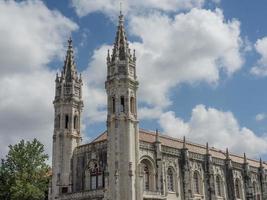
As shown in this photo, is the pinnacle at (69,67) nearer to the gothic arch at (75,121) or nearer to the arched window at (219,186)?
the gothic arch at (75,121)

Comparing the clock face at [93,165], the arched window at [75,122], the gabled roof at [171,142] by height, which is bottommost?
the clock face at [93,165]

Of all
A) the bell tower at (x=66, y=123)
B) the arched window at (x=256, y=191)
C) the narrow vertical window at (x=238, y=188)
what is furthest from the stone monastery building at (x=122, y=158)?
the arched window at (x=256, y=191)

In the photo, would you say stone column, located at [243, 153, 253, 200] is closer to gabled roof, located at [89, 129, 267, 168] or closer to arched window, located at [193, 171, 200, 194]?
gabled roof, located at [89, 129, 267, 168]

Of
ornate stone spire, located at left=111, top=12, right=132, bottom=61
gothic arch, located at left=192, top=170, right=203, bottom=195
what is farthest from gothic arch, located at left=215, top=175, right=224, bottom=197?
ornate stone spire, located at left=111, top=12, right=132, bottom=61

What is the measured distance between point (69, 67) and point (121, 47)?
8931 mm

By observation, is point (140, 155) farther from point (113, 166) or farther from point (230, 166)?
point (230, 166)

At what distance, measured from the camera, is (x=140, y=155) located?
4844cm

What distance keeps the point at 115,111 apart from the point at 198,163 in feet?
43.1

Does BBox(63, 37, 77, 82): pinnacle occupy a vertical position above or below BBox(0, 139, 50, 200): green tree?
above

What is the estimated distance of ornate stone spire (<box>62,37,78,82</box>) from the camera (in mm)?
57250

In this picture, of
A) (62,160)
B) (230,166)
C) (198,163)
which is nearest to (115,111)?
(62,160)

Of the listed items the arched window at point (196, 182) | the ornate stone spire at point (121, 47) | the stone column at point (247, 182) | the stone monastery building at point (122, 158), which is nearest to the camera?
the stone monastery building at point (122, 158)

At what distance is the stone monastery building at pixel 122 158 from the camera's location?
154ft

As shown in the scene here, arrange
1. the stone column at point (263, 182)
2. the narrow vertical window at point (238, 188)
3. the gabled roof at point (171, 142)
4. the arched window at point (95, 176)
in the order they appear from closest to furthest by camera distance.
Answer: the arched window at point (95, 176), the gabled roof at point (171, 142), the narrow vertical window at point (238, 188), the stone column at point (263, 182)
